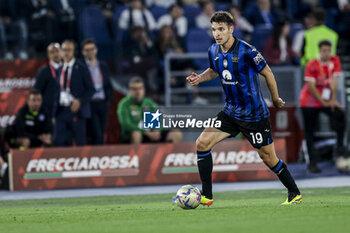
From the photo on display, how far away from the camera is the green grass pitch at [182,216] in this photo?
23.0ft

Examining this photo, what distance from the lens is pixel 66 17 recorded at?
17.7 m

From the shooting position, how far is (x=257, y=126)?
9.23 meters

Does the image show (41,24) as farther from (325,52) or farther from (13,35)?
(325,52)

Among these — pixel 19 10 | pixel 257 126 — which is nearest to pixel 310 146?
pixel 257 126

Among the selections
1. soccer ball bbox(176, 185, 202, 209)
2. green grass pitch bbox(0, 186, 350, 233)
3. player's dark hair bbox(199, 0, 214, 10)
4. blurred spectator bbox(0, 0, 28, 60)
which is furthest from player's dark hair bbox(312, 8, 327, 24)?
soccer ball bbox(176, 185, 202, 209)

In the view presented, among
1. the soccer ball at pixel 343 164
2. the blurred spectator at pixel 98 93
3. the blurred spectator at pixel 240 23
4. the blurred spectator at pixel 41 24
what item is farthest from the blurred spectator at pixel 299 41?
the blurred spectator at pixel 41 24

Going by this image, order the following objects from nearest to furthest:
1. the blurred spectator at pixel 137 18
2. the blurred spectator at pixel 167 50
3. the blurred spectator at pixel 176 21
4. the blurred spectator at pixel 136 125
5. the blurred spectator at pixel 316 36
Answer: the blurred spectator at pixel 136 125
the blurred spectator at pixel 316 36
the blurred spectator at pixel 167 50
the blurred spectator at pixel 137 18
the blurred spectator at pixel 176 21

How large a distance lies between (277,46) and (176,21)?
93.7 inches

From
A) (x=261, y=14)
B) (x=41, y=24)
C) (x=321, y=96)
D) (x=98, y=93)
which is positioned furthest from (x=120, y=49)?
(x=321, y=96)

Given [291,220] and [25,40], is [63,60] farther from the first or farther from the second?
[291,220]

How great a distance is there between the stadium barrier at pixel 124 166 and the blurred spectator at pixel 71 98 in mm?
639

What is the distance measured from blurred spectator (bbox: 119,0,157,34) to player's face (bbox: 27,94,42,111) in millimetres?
3502

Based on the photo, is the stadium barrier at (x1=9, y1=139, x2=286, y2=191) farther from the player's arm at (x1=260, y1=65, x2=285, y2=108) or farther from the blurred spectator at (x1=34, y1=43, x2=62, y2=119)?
the player's arm at (x1=260, y1=65, x2=285, y2=108)

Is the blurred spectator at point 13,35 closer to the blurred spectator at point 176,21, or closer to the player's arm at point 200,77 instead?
the blurred spectator at point 176,21
